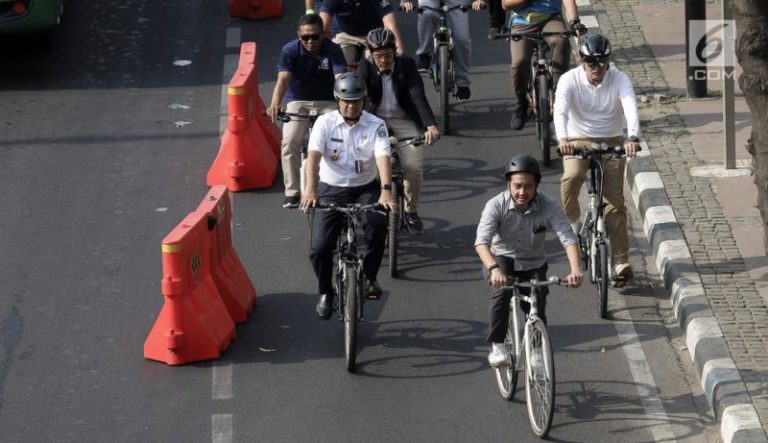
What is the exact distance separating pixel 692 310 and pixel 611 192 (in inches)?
48.8

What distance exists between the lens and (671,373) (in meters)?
10.1

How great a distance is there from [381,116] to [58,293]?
10.1ft

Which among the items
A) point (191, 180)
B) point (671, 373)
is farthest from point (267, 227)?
point (671, 373)

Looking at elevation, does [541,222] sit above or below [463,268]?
above

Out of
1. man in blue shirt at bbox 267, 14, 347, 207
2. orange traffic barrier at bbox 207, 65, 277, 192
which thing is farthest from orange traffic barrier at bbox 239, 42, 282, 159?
man in blue shirt at bbox 267, 14, 347, 207

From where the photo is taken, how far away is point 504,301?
954 cm

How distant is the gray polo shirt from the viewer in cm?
944

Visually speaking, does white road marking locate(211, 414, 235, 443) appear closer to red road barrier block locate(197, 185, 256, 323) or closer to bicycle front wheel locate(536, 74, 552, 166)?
red road barrier block locate(197, 185, 256, 323)

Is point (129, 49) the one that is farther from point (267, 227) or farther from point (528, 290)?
point (528, 290)

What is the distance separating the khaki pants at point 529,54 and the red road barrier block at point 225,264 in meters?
4.23

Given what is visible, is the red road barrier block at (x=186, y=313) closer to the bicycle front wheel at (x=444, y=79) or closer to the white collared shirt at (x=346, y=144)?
the white collared shirt at (x=346, y=144)

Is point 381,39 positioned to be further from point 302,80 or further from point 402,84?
point 302,80

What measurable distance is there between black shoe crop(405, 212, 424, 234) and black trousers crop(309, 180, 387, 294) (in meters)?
1.49

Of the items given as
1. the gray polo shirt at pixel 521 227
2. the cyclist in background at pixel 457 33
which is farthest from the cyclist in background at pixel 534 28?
the gray polo shirt at pixel 521 227
